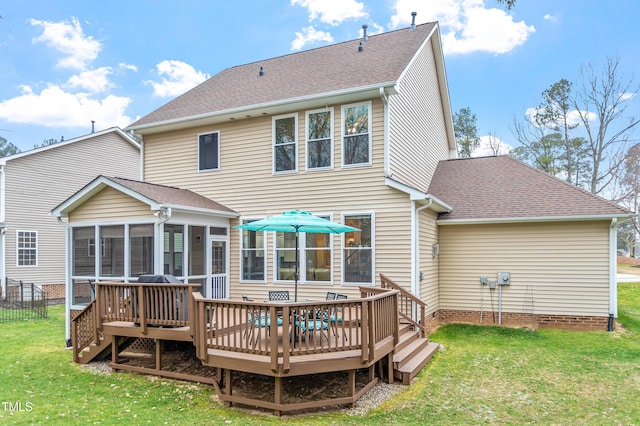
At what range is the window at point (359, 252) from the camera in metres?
9.45

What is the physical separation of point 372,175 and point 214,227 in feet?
13.8

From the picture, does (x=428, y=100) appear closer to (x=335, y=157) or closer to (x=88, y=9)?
(x=335, y=157)

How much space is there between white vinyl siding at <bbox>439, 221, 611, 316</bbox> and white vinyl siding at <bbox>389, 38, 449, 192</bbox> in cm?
210

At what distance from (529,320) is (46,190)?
755 inches

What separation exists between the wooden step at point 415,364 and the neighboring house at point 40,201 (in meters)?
16.4

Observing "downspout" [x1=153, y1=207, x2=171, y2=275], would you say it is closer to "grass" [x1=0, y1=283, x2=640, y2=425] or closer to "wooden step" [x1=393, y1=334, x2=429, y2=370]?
"grass" [x1=0, y1=283, x2=640, y2=425]

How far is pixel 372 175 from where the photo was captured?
949 centimetres

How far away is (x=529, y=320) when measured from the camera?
1042 centimetres

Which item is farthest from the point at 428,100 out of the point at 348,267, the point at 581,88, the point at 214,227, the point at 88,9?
the point at 581,88

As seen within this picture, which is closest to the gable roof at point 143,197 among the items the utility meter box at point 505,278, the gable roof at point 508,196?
the gable roof at point 508,196

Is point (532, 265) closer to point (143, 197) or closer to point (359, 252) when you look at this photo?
point (359, 252)

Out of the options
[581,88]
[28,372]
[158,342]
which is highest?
[581,88]

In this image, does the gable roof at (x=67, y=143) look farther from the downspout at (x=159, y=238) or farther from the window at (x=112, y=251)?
the downspout at (x=159, y=238)

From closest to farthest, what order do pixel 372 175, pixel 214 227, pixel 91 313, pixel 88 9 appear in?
pixel 91 313
pixel 372 175
pixel 214 227
pixel 88 9
